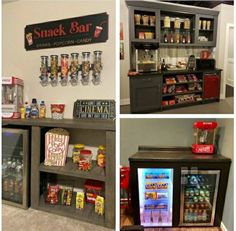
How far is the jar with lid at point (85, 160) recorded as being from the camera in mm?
2098

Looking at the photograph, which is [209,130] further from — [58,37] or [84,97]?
[58,37]

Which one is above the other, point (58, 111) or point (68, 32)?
point (68, 32)

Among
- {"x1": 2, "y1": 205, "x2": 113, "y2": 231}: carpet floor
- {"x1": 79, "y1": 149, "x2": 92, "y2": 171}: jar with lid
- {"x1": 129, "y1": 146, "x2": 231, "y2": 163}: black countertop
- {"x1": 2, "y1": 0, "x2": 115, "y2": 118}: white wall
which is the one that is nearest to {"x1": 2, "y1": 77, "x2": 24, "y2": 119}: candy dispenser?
{"x1": 2, "y1": 0, "x2": 115, "y2": 118}: white wall

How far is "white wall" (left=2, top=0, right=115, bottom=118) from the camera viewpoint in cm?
223

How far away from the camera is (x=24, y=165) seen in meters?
2.21

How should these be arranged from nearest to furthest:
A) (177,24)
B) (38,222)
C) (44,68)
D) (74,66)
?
(177,24)
(38,222)
(74,66)
(44,68)

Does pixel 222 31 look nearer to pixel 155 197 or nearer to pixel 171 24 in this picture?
pixel 171 24

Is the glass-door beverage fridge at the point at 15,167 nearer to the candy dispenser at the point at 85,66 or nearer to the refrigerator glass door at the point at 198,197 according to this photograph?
the candy dispenser at the point at 85,66

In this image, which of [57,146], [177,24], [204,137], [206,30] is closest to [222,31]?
[206,30]

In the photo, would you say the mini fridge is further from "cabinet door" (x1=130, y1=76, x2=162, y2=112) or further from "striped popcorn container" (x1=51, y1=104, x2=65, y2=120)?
"striped popcorn container" (x1=51, y1=104, x2=65, y2=120)

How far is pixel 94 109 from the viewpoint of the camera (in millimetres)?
2271

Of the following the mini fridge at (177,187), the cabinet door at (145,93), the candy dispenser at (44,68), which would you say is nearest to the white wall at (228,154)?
the mini fridge at (177,187)

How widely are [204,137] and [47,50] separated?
1625 mm

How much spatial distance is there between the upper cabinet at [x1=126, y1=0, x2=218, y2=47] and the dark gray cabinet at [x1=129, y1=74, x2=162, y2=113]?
0.20 meters
